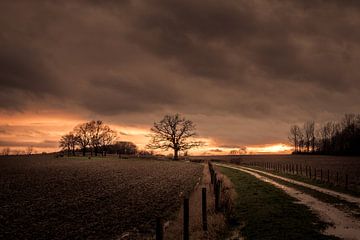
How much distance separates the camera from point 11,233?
13.0 metres

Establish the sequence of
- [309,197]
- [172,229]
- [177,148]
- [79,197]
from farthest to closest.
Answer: [177,148]
[79,197]
[309,197]
[172,229]

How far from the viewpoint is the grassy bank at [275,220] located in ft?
40.7

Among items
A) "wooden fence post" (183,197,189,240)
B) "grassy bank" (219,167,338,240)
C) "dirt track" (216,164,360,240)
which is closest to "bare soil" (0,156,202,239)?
"wooden fence post" (183,197,189,240)

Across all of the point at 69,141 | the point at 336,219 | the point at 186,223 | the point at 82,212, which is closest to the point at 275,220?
the point at 336,219

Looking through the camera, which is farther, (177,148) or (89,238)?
(177,148)

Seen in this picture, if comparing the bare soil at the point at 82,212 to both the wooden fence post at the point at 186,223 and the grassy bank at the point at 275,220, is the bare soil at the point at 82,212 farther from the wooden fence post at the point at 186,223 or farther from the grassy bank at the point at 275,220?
the grassy bank at the point at 275,220

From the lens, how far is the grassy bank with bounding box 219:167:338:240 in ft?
40.7

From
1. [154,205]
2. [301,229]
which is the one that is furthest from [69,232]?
[301,229]

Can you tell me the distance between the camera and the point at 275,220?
14.8m

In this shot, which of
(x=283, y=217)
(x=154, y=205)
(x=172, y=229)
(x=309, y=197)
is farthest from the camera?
(x=309, y=197)

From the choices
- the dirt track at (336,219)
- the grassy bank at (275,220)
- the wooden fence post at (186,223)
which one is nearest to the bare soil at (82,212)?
the wooden fence post at (186,223)

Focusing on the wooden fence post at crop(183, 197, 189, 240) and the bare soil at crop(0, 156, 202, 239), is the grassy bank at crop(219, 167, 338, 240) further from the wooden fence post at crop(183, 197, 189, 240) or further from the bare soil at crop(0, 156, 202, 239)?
the bare soil at crop(0, 156, 202, 239)

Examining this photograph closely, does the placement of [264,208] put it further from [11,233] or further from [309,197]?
[11,233]

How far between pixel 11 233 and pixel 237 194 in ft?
51.2
